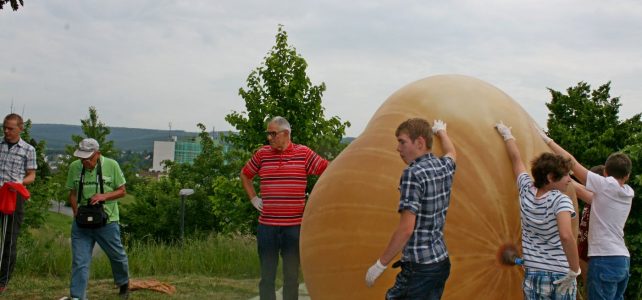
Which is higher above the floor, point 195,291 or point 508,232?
point 508,232

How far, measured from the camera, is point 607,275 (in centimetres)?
498

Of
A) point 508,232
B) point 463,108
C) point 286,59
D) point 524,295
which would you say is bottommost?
point 524,295

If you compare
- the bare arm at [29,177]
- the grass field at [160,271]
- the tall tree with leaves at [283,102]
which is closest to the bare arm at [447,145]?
the grass field at [160,271]

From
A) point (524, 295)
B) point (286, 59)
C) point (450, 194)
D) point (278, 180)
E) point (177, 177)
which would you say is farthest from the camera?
point (177, 177)

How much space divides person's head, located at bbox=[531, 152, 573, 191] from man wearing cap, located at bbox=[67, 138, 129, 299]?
4052mm

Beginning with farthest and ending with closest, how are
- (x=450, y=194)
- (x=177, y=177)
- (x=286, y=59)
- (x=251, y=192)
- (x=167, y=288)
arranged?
1. (x=177, y=177)
2. (x=286, y=59)
3. (x=167, y=288)
4. (x=251, y=192)
5. (x=450, y=194)

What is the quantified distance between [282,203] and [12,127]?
9.64 feet

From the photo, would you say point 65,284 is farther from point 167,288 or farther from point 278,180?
point 278,180

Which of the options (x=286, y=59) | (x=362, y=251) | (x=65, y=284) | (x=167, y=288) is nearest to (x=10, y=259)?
(x=65, y=284)

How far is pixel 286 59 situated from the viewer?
15.1 metres

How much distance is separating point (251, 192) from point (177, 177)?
25.0 metres

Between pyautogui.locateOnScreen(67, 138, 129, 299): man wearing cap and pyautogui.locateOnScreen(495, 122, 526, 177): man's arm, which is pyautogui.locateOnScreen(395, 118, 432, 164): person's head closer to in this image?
pyautogui.locateOnScreen(495, 122, 526, 177): man's arm

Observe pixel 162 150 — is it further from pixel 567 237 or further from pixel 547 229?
pixel 567 237

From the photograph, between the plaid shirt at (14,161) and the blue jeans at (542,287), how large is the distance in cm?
512
